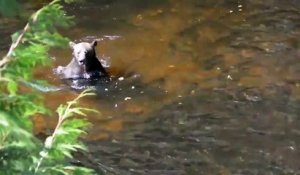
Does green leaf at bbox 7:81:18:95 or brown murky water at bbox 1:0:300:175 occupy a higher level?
green leaf at bbox 7:81:18:95

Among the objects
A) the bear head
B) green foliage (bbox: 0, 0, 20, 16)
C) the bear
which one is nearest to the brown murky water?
the bear

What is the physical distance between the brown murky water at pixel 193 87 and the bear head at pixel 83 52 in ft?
1.24

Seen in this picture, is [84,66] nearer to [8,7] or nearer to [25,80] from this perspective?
[25,80]

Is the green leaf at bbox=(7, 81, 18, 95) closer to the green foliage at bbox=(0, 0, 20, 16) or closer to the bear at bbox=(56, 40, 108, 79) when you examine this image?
the green foliage at bbox=(0, 0, 20, 16)

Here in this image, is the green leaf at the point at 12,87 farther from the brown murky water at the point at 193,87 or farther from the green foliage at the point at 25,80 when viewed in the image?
the brown murky water at the point at 193,87

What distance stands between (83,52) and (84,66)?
180mm

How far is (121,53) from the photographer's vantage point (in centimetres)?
983

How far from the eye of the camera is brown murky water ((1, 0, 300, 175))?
6.90m

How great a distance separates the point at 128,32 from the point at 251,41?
6.17 feet

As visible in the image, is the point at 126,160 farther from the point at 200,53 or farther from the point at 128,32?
the point at 128,32

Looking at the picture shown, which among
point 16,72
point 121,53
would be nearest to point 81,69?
point 121,53

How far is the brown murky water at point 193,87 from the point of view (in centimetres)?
690

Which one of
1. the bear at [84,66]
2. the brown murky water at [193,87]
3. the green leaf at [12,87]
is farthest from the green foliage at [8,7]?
the bear at [84,66]

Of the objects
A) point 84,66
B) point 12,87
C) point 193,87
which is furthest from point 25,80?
point 84,66
